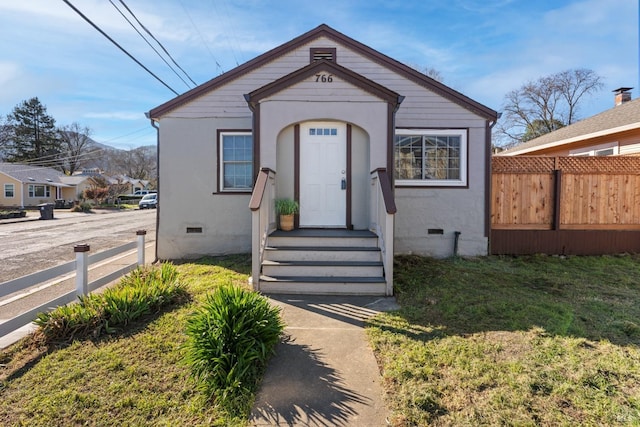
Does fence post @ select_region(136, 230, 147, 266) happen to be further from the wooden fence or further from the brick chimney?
the brick chimney

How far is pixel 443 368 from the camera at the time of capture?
302 cm

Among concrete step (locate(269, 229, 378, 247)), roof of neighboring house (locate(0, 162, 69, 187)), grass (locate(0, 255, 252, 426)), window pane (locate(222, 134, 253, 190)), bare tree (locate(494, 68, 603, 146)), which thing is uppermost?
bare tree (locate(494, 68, 603, 146))

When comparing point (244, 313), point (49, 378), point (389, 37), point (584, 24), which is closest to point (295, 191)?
point (244, 313)

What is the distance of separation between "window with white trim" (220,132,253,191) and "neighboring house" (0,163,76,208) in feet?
119

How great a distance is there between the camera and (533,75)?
2691 cm

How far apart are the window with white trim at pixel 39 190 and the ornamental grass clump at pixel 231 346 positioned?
4131cm

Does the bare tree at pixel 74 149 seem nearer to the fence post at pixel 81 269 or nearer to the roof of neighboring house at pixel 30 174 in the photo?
the roof of neighboring house at pixel 30 174

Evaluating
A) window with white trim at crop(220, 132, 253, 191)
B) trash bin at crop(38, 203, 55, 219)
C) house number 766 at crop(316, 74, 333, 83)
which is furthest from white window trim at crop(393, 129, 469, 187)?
trash bin at crop(38, 203, 55, 219)

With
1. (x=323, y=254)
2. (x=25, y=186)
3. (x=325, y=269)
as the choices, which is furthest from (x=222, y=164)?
(x=25, y=186)

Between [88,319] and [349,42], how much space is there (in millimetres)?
7288

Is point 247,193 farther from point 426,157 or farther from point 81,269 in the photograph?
point 426,157

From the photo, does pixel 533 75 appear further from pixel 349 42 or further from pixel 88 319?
pixel 88 319

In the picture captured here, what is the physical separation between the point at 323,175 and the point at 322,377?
4424 mm

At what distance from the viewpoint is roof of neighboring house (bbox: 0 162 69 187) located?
107ft
